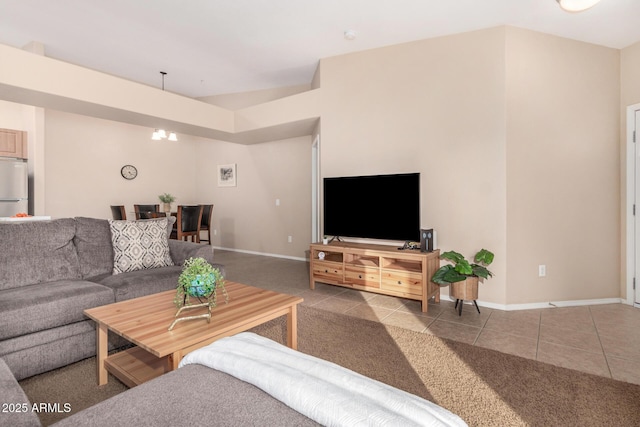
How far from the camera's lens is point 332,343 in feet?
7.88

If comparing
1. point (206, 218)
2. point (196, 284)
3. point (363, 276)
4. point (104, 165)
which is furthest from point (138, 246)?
point (104, 165)

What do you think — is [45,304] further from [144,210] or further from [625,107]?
[625,107]

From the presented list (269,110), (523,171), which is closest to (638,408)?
(523,171)

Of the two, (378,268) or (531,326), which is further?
(378,268)

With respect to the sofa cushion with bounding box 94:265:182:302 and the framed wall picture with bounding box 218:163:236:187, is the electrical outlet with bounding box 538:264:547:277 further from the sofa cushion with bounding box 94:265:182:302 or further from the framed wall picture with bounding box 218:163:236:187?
the framed wall picture with bounding box 218:163:236:187

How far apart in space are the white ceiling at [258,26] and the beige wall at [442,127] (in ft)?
0.74

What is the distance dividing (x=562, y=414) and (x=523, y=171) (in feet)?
7.51

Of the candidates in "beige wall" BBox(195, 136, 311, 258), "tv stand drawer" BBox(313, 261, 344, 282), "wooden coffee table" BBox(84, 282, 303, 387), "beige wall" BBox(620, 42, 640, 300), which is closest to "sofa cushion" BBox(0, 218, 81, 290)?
"wooden coffee table" BBox(84, 282, 303, 387)

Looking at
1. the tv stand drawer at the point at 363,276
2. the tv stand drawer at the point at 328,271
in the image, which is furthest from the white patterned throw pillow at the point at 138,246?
the tv stand drawer at the point at 363,276

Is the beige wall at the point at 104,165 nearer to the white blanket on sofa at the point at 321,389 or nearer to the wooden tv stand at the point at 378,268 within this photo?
the wooden tv stand at the point at 378,268

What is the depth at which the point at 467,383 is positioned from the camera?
1.86 m

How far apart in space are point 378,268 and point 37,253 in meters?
2.90

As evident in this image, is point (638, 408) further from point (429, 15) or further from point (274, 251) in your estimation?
point (274, 251)

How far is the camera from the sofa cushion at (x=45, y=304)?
5.96 feet
